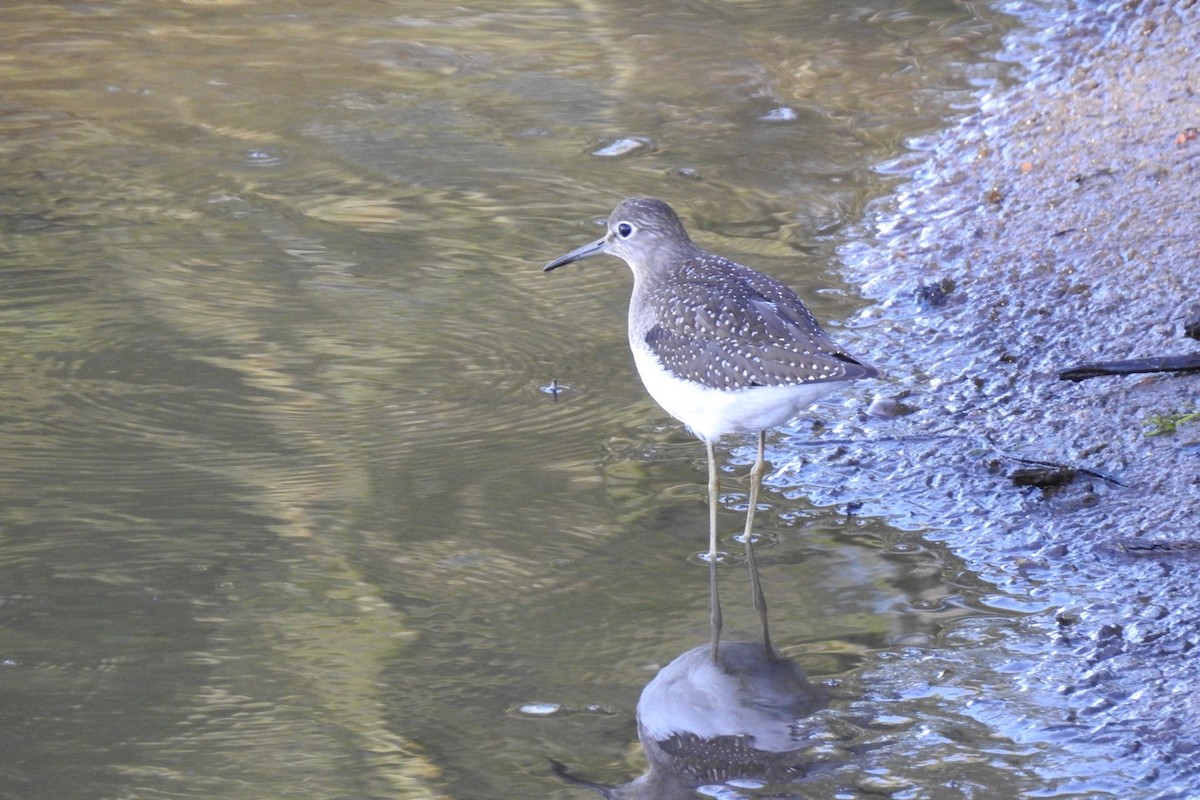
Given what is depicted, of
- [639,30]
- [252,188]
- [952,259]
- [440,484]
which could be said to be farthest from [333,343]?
[639,30]

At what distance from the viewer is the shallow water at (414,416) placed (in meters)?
4.10

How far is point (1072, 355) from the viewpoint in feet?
19.1

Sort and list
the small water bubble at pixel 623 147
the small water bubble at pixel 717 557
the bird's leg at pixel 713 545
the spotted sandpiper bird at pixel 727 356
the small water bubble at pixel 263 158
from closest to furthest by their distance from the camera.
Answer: the bird's leg at pixel 713 545 < the spotted sandpiper bird at pixel 727 356 < the small water bubble at pixel 717 557 < the small water bubble at pixel 263 158 < the small water bubble at pixel 623 147

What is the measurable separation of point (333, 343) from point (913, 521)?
2628 mm

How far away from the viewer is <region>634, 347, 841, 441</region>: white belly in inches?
186

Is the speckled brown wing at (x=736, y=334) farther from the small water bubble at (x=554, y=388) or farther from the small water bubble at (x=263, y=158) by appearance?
the small water bubble at (x=263, y=158)

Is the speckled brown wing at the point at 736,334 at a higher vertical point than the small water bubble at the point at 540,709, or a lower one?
higher

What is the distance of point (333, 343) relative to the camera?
20.8 feet

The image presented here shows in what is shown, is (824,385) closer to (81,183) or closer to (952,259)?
(952,259)

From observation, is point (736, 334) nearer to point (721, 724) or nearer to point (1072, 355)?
point (721, 724)

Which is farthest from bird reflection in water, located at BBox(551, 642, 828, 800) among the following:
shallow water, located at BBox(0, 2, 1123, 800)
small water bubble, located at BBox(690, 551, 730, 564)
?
small water bubble, located at BBox(690, 551, 730, 564)


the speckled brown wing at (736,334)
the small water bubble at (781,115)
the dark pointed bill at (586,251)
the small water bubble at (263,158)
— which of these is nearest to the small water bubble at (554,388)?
the dark pointed bill at (586,251)

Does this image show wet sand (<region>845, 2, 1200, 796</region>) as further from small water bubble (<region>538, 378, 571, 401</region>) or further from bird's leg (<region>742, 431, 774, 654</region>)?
small water bubble (<region>538, 378, 571, 401</region>)

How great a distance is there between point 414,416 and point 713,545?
1.47 meters
